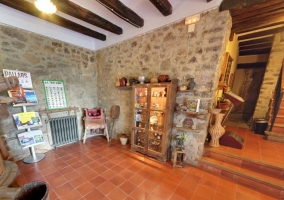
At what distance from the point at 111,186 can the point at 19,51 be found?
2.98m

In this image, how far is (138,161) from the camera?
226 cm

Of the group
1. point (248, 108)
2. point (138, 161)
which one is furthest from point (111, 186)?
point (248, 108)

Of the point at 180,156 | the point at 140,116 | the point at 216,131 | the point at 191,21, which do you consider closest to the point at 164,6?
the point at 191,21

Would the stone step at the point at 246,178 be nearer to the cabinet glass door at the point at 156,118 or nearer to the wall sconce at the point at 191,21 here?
the cabinet glass door at the point at 156,118

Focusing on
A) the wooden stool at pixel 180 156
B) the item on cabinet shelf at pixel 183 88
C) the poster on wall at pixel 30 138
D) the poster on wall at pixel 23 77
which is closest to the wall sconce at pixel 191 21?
the item on cabinet shelf at pixel 183 88

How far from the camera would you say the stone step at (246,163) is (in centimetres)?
166

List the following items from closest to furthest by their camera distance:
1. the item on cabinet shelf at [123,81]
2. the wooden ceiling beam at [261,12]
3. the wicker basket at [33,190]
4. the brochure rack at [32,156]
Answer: the wicker basket at [33,190] < the wooden ceiling beam at [261,12] < the brochure rack at [32,156] < the item on cabinet shelf at [123,81]

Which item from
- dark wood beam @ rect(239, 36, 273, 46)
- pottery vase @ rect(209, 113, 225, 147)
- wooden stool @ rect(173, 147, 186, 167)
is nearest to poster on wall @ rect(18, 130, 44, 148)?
wooden stool @ rect(173, 147, 186, 167)

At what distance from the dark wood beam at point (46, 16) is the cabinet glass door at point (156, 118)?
6.95 ft

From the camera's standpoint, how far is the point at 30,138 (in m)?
2.19

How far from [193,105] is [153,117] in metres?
0.80

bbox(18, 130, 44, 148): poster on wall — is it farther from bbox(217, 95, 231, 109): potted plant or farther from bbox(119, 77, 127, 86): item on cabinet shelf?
bbox(217, 95, 231, 109): potted plant

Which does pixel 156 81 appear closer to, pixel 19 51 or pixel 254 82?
pixel 19 51

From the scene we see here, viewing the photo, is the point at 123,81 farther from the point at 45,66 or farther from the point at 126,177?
the point at 126,177
